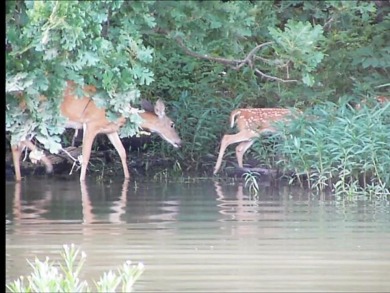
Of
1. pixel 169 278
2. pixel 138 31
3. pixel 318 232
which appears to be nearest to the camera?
pixel 169 278

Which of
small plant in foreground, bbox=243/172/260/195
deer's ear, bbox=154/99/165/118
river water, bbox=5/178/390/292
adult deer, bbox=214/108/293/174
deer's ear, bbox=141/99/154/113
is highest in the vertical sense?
deer's ear, bbox=141/99/154/113

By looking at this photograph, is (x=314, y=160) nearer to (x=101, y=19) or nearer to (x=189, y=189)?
(x=189, y=189)

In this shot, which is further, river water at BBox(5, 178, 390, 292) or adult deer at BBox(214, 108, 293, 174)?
adult deer at BBox(214, 108, 293, 174)

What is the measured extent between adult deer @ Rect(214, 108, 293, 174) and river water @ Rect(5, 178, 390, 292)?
4.91 ft

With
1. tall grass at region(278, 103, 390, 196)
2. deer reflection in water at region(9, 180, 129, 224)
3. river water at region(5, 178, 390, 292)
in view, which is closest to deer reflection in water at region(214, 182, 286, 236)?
river water at region(5, 178, 390, 292)

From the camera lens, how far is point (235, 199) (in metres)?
12.6

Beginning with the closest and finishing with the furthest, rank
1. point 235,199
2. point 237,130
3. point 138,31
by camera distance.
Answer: point 138,31 < point 235,199 < point 237,130

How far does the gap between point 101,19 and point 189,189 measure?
537cm

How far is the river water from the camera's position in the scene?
317 inches

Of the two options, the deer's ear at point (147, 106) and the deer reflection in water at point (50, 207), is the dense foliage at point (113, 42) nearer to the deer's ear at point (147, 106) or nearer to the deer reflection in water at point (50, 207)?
the deer reflection in water at point (50, 207)

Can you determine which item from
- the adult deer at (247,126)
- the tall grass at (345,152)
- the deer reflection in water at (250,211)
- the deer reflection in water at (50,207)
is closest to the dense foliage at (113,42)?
the deer reflection in water at (50,207)

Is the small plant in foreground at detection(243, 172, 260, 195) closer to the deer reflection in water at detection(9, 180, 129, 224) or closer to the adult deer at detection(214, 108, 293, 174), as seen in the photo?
the adult deer at detection(214, 108, 293, 174)

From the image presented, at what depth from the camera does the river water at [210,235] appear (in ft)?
26.4
